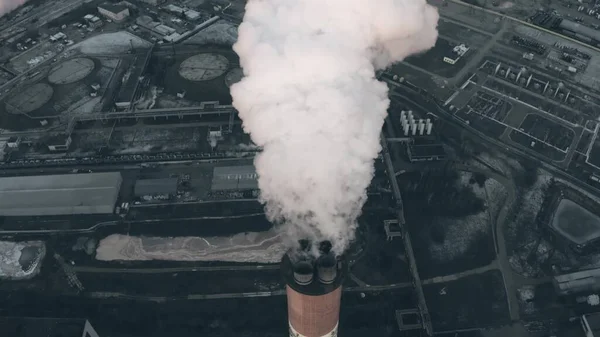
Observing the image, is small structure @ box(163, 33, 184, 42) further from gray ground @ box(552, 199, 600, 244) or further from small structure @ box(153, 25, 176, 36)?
gray ground @ box(552, 199, 600, 244)

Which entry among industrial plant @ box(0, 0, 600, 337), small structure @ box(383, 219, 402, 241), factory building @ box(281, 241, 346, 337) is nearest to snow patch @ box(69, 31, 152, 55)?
industrial plant @ box(0, 0, 600, 337)

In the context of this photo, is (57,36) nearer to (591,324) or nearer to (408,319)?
(408,319)

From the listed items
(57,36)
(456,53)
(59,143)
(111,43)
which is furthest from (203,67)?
(456,53)

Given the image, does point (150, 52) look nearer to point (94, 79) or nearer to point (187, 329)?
point (94, 79)

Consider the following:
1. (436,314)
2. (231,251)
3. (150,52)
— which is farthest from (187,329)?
(150,52)

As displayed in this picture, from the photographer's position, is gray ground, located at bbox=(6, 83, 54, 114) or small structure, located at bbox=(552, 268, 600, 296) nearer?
small structure, located at bbox=(552, 268, 600, 296)

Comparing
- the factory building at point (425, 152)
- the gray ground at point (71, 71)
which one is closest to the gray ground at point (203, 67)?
the gray ground at point (71, 71)
